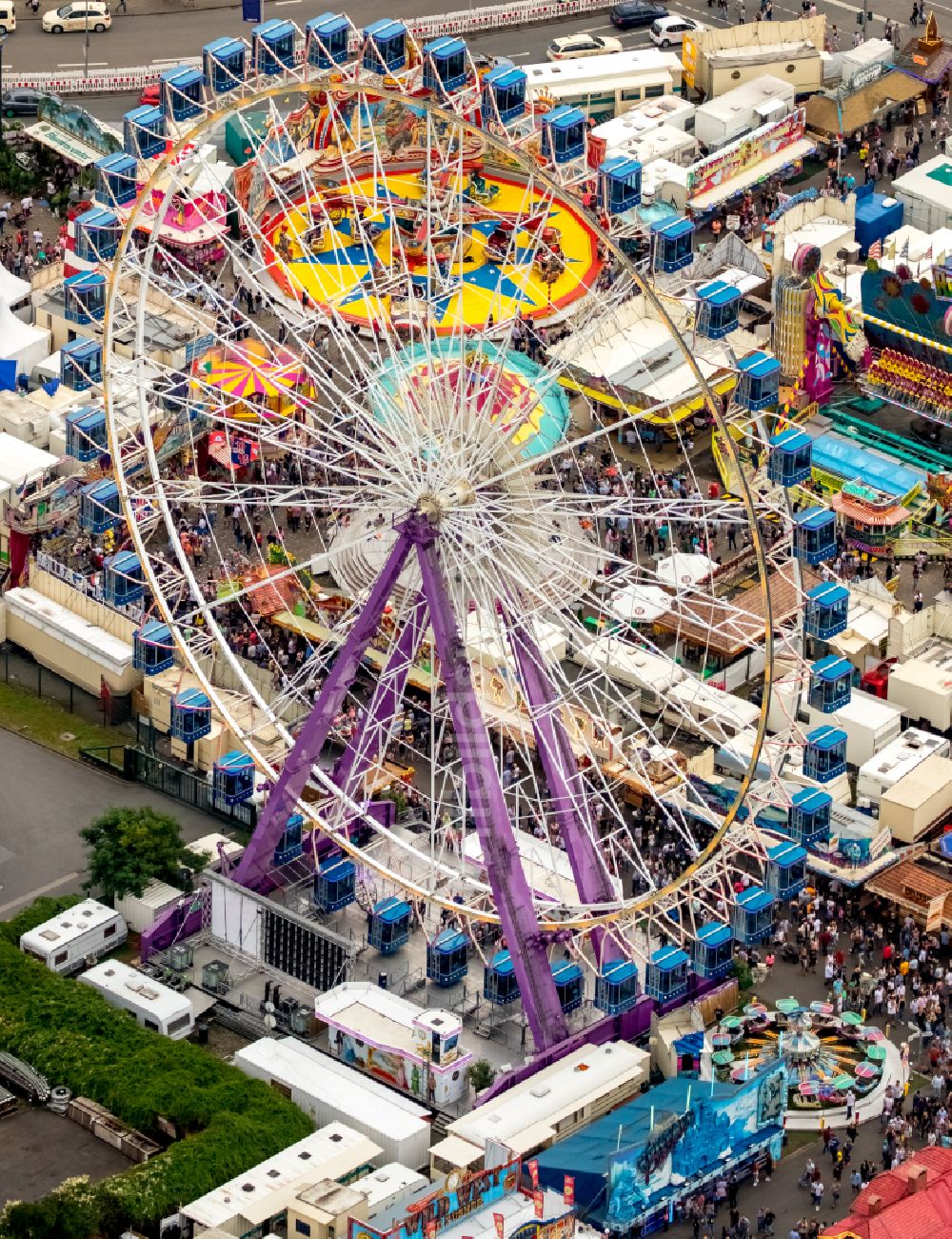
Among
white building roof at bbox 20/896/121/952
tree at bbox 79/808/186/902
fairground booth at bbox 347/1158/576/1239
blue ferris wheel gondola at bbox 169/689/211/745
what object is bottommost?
fairground booth at bbox 347/1158/576/1239

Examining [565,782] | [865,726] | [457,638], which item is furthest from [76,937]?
[865,726]

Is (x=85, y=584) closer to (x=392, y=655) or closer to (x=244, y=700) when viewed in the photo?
(x=244, y=700)

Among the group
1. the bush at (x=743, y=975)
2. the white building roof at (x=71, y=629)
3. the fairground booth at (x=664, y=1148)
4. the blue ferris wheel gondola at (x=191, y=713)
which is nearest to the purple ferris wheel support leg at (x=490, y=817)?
the fairground booth at (x=664, y=1148)

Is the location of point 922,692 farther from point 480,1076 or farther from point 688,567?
point 480,1076

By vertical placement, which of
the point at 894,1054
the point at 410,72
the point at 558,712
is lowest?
the point at 894,1054

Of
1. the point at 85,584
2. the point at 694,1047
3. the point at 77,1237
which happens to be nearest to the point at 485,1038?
the point at 694,1047

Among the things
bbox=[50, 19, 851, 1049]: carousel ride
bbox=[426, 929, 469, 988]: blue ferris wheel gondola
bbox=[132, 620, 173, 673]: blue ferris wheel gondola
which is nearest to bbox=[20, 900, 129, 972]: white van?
bbox=[50, 19, 851, 1049]: carousel ride

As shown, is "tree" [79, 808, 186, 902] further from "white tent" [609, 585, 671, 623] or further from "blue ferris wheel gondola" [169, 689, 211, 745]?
"white tent" [609, 585, 671, 623]

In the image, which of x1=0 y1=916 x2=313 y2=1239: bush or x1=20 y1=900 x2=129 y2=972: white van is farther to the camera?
x1=20 y1=900 x2=129 y2=972: white van
